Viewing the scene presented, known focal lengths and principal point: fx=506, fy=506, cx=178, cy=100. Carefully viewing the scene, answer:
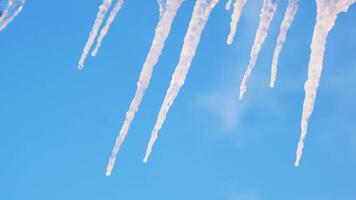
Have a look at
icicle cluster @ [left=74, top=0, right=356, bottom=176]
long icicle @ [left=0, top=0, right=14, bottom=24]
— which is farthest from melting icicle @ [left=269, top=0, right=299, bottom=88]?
long icicle @ [left=0, top=0, right=14, bottom=24]

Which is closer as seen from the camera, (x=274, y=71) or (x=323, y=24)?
(x=323, y=24)

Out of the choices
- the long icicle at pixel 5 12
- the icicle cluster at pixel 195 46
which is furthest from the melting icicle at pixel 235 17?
the long icicle at pixel 5 12

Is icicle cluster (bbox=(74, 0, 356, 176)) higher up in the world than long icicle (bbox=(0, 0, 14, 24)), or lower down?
lower down

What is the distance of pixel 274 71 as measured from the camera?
474 centimetres

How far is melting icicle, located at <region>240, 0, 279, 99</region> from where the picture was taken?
4234 mm

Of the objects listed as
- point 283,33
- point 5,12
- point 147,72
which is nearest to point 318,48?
point 283,33

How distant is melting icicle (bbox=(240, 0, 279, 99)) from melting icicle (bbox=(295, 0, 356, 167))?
386 mm

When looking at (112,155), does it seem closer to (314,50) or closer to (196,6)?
(196,6)

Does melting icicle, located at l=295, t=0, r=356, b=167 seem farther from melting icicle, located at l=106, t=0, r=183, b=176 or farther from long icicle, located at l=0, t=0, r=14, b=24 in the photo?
long icicle, located at l=0, t=0, r=14, b=24

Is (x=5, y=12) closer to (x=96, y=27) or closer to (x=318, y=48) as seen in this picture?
(x=96, y=27)

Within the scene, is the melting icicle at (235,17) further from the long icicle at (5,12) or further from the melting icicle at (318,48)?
the long icicle at (5,12)

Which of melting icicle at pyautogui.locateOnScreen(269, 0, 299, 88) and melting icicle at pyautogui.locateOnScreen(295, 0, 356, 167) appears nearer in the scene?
melting icicle at pyautogui.locateOnScreen(295, 0, 356, 167)

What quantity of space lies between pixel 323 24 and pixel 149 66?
1536 millimetres

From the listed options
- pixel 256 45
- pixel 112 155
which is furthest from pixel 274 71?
pixel 112 155
